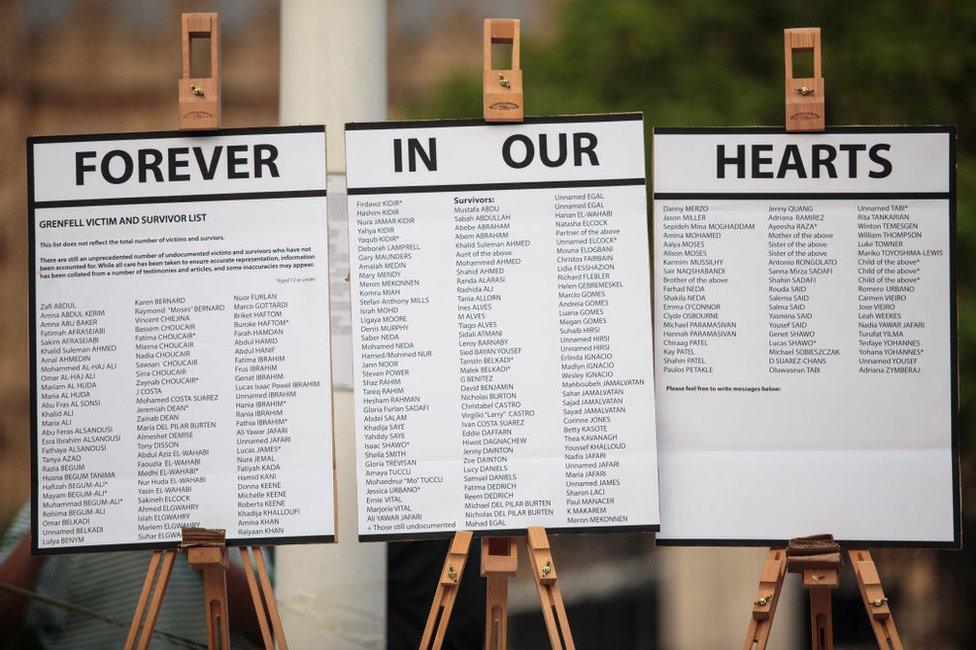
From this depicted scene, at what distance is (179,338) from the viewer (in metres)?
2.65

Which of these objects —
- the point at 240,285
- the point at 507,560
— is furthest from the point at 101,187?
the point at 507,560

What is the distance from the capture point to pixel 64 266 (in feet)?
8.79

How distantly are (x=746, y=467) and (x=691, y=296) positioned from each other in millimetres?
422

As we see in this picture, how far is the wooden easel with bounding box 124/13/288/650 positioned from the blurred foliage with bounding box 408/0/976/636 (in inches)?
78.4

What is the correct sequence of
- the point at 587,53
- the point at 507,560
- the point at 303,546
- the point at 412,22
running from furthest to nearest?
the point at 412,22, the point at 587,53, the point at 303,546, the point at 507,560

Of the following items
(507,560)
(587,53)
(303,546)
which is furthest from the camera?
(587,53)

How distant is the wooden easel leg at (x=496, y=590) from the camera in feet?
8.59

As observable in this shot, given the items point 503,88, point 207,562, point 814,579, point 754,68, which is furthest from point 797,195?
point 754,68

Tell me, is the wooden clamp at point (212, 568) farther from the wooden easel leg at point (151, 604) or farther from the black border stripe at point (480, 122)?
the black border stripe at point (480, 122)

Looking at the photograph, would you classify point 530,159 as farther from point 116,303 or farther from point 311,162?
point 116,303

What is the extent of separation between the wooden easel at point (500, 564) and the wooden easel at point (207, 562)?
1.23 ft

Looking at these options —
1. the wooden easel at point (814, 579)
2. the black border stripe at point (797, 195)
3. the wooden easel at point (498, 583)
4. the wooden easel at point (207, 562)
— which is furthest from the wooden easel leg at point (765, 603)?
the wooden easel at point (207, 562)

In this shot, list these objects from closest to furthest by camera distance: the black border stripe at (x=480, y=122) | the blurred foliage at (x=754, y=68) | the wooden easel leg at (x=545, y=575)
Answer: the wooden easel leg at (x=545, y=575) < the black border stripe at (x=480, y=122) < the blurred foliage at (x=754, y=68)

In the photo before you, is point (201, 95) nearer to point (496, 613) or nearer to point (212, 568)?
point (212, 568)
